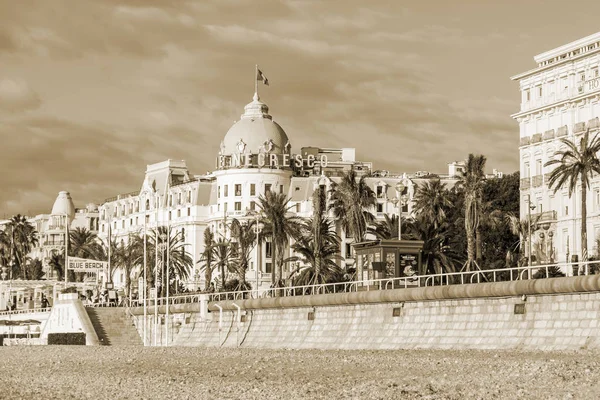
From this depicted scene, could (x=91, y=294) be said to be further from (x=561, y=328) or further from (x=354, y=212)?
(x=561, y=328)

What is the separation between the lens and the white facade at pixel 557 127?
346ft

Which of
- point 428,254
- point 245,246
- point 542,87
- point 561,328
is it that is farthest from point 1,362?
point 245,246

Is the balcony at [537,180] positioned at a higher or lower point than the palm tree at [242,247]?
higher

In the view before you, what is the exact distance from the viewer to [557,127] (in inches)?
4328

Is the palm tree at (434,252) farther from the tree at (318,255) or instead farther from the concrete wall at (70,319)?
the concrete wall at (70,319)

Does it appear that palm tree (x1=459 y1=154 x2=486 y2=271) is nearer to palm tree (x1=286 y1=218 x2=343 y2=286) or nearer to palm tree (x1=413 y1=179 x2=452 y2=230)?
palm tree (x1=286 y1=218 x2=343 y2=286)

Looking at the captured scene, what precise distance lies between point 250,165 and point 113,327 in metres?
69.9

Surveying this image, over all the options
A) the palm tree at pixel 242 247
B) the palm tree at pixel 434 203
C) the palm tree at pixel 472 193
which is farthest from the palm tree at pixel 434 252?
the palm tree at pixel 242 247

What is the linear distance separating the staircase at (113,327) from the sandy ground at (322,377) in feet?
160

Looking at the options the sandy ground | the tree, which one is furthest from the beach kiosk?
the tree

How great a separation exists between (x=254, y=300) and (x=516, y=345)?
30.1 metres

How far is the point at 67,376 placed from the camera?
152 ft

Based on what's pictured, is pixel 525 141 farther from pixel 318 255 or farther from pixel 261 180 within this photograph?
pixel 261 180

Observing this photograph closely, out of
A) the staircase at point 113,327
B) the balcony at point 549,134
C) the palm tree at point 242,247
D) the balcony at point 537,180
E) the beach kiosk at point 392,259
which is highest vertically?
the balcony at point 549,134
